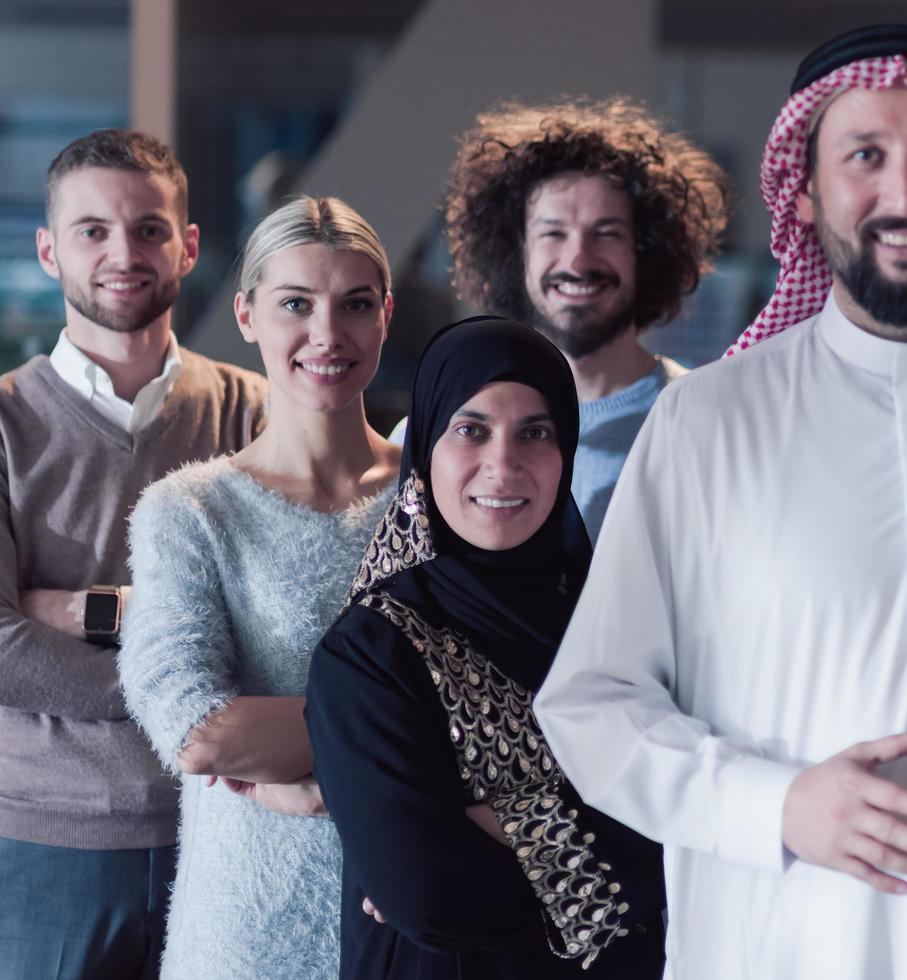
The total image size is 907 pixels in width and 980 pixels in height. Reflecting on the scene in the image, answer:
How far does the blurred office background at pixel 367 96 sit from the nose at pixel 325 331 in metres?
1.45

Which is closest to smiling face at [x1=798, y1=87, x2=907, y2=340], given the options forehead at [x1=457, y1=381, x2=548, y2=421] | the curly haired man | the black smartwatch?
forehead at [x1=457, y1=381, x2=548, y2=421]

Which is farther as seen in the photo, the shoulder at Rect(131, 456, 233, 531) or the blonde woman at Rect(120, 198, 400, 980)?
the shoulder at Rect(131, 456, 233, 531)

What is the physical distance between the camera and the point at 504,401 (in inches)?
70.0

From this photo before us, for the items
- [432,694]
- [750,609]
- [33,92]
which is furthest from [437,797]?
[33,92]

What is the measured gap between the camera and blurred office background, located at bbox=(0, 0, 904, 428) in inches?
202

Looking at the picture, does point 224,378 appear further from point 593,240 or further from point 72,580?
point 593,240

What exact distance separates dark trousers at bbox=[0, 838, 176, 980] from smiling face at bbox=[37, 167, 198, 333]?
3.12 ft

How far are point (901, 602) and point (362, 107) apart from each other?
13.7 feet

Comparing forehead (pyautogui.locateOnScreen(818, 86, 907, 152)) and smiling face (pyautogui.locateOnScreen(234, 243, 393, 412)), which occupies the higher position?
forehead (pyautogui.locateOnScreen(818, 86, 907, 152))

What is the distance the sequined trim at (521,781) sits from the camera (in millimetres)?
1609

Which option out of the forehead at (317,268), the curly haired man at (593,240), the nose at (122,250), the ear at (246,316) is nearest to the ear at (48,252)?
the nose at (122,250)

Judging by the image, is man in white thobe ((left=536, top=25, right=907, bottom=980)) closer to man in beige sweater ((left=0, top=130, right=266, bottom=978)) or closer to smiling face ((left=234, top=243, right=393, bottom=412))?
smiling face ((left=234, top=243, right=393, bottom=412))

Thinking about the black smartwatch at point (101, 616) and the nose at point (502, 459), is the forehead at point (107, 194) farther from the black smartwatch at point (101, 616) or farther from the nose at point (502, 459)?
the nose at point (502, 459)

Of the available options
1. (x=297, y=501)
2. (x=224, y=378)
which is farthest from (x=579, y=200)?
(x=297, y=501)
